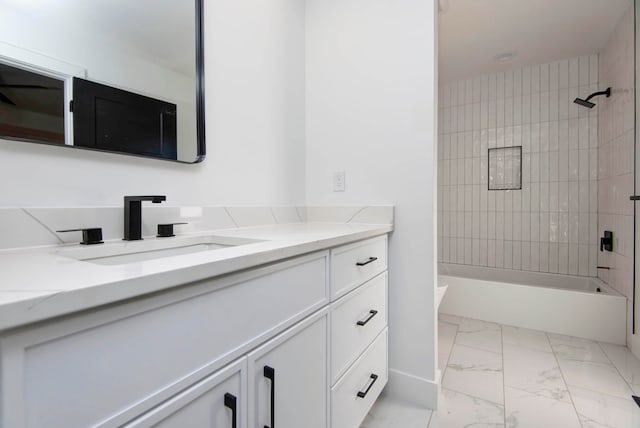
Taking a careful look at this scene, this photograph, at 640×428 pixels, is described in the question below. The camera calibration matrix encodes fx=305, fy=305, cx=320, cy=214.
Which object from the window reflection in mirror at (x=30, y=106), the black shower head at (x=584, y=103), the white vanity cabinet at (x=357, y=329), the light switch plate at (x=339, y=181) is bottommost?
the white vanity cabinet at (x=357, y=329)

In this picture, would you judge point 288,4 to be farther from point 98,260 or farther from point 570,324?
point 570,324

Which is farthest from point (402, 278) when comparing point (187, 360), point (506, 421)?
point (187, 360)

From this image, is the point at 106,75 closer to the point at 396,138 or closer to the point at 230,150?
the point at 230,150

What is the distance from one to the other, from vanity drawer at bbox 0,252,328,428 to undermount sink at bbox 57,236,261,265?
35 centimetres

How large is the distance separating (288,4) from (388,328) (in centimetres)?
184

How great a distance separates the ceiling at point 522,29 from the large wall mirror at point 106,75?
5.71 feet

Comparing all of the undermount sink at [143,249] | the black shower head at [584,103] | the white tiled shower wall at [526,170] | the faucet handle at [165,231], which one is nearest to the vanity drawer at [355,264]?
the undermount sink at [143,249]

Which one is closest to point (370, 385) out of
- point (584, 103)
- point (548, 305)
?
point (548, 305)

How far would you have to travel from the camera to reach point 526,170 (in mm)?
3119

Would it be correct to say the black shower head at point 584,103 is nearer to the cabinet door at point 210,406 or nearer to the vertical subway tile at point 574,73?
the vertical subway tile at point 574,73

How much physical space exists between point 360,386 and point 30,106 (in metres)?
1.42

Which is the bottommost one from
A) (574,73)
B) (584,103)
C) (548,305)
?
(548,305)

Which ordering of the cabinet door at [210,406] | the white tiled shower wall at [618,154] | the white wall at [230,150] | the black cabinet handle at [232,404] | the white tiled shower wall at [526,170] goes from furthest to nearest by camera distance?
1. the white tiled shower wall at [526,170]
2. the white tiled shower wall at [618,154]
3. the white wall at [230,150]
4. the black cabinet handle at [232,404]
5. the cabinet door at [210,406]

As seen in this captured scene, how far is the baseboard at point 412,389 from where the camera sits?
148 centimetres
